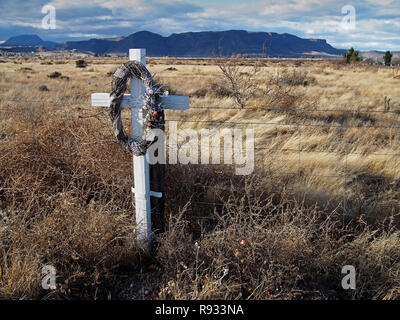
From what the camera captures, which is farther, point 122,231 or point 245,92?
point 245,92

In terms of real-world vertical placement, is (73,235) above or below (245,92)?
below

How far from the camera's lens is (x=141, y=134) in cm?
318

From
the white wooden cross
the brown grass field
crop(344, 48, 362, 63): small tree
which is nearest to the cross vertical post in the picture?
the white wooden cross

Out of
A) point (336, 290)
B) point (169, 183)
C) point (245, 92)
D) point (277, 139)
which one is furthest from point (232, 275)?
point (245, 92)

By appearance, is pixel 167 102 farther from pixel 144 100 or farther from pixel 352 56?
pixel 352 56

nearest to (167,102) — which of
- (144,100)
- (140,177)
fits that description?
(144,100)

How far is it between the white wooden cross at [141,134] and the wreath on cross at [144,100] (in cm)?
6

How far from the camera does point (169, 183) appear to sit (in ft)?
13.4

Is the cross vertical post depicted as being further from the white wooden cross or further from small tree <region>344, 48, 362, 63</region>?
small tree <region>344, 48, 362, 63</region>

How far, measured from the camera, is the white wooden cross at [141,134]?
3137 mm

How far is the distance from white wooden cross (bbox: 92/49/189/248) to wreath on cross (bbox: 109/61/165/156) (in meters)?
0.06

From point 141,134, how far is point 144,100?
30 centimetres

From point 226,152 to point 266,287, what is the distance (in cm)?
251

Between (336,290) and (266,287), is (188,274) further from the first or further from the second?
(336,290)
